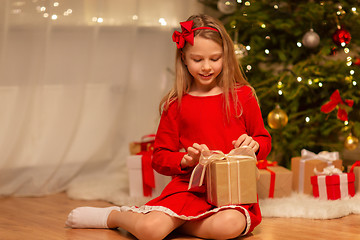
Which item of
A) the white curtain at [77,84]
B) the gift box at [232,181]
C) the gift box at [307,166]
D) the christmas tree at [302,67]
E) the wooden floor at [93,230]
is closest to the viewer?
the gift box at [232,181]

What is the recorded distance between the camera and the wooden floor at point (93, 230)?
6.57ft

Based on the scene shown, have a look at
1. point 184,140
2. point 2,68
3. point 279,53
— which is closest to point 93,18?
point 2,68

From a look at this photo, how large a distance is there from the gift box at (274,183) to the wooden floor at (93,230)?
0.91ft

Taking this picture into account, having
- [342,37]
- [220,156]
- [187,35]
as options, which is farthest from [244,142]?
[342,37]

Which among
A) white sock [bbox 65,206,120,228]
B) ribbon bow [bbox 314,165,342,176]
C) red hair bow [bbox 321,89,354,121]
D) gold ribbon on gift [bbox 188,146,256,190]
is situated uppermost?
red hair bow [bbox 321,89,354,121]

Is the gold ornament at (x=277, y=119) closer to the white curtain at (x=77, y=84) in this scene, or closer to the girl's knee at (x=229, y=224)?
the white curtain at (x=77, y=84)

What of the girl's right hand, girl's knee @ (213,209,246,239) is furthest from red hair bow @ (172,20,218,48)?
girl's knee @ (213,209,246,239)

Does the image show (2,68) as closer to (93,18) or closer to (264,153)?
(93,18)

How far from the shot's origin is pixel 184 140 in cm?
213

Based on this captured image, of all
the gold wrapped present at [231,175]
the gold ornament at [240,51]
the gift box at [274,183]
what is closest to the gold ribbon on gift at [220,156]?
the gold wrapped present at [231,175]

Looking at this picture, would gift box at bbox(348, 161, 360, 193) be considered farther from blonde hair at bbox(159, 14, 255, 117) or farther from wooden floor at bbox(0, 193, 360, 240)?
blonde hair at bbox(159, 14, 255, 117)

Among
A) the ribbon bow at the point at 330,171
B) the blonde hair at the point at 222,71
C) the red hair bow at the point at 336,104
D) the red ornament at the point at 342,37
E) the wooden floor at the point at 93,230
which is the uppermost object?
the red ornament at the point at 342,37

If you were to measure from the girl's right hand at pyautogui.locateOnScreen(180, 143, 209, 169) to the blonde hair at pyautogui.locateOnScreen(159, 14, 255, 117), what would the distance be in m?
0.22

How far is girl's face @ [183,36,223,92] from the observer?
2.03 m
